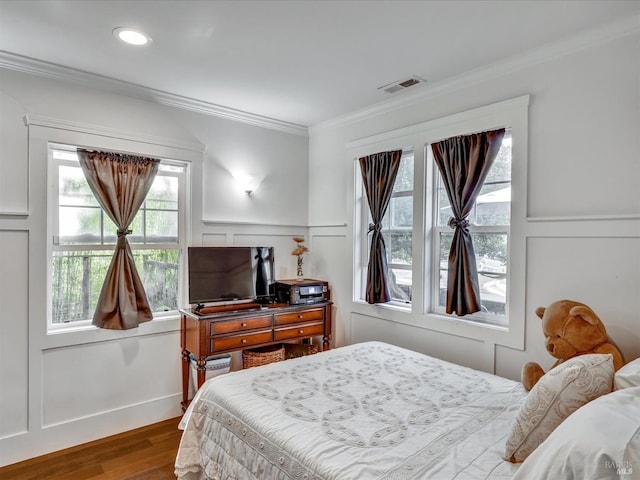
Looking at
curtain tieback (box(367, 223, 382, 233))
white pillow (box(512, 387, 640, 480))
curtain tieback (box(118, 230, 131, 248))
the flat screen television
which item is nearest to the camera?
white pillow (box(512, 387, 640, 480))

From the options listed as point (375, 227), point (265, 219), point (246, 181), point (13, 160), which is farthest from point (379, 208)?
point (13, 160)

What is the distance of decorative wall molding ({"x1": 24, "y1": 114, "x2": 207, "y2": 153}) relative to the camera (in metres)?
2.66

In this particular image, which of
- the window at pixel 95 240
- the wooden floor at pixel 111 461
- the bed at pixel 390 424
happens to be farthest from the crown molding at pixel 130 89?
the wooden floor at pixel 111 461

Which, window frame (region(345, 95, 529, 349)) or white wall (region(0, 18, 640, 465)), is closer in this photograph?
white wall (region(0, 18, 640, 465))

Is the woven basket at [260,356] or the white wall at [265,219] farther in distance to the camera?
the woven basket at [260,356]

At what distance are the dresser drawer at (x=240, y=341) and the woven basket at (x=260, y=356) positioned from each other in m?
0.15

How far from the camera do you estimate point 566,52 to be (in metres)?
2.30

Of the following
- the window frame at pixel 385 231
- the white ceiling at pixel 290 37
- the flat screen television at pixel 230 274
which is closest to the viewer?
the white ceiling at pixel 290 37

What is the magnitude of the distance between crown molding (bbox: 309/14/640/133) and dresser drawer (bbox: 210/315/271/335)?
2039 mm

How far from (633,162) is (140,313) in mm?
3421

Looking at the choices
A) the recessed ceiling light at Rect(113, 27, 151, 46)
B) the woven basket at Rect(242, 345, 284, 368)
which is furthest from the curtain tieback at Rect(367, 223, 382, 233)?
the recessed ceiling light at Rect(113, 27, 151, 46)

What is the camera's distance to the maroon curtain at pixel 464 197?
8.73 feet

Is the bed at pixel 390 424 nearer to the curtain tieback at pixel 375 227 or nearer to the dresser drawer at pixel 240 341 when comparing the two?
the dresser drawer at pixel 240 341

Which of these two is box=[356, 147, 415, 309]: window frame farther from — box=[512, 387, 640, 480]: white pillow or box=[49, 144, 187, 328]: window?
box=[512, 387, 640, 480]: white pillow
